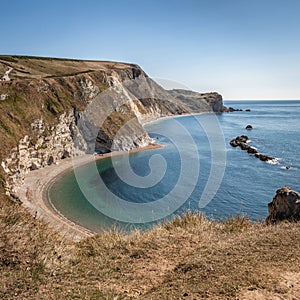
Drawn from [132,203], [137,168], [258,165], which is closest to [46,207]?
[132,203]

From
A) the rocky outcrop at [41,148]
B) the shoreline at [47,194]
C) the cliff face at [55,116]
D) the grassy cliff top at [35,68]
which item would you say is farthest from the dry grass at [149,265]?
the grassy cliff top at [35,68]

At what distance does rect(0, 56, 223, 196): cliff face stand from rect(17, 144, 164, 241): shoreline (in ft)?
4.98

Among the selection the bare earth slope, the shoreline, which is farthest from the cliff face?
the bare earth slope

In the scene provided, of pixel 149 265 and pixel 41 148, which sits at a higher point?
pixel 149 265

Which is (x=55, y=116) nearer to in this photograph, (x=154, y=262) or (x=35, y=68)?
(x=35, y=68)

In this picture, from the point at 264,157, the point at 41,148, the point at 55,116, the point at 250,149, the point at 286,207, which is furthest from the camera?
the point at 250,149

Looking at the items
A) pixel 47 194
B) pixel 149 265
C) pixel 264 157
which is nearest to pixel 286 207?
pixel 149 265

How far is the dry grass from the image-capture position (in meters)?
5.73

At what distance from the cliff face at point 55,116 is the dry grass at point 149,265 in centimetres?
3014

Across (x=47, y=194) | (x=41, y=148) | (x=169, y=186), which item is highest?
(x=41, y=148)

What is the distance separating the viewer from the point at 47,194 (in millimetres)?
36719

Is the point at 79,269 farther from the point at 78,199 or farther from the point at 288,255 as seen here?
→ the point at 78,199

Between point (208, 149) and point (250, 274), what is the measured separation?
64645 mm

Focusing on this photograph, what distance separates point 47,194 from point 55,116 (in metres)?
22.8
